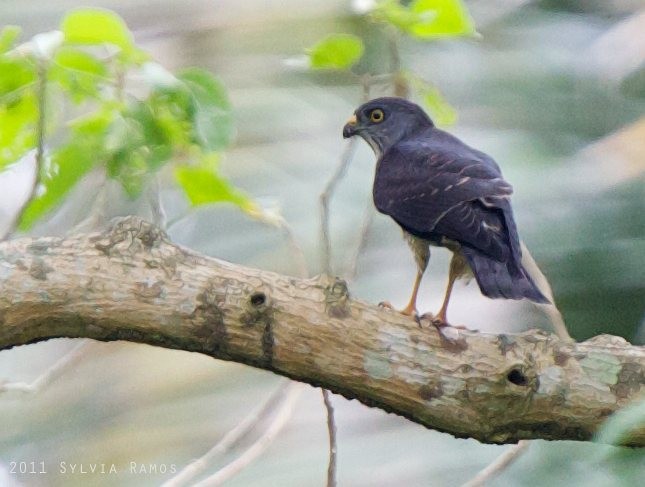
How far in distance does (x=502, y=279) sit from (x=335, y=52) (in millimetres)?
815

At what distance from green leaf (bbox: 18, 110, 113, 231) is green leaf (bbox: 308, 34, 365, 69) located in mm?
639

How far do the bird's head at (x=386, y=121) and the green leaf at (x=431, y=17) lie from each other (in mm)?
976

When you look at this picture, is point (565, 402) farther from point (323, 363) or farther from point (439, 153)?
point (439, 153)

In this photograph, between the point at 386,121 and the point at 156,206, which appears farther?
the point at 386,121

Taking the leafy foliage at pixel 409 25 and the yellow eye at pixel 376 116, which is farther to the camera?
the yellow eye at pixel 376 116

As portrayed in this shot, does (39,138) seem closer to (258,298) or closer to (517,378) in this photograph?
(258,298)

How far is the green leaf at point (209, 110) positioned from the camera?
2725 mm

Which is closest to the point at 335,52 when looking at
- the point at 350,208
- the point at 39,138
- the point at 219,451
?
the point at 39,138

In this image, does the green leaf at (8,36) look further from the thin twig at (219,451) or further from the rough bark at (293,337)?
the thin twig at (219,451)

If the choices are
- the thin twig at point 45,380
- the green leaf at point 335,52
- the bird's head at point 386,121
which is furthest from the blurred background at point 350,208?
the green leaf at point 335,52

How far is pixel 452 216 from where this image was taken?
10.3ft

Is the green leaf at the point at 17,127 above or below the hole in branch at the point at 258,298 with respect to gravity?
above

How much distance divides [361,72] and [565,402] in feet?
7.95

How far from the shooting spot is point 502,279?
117 inches
